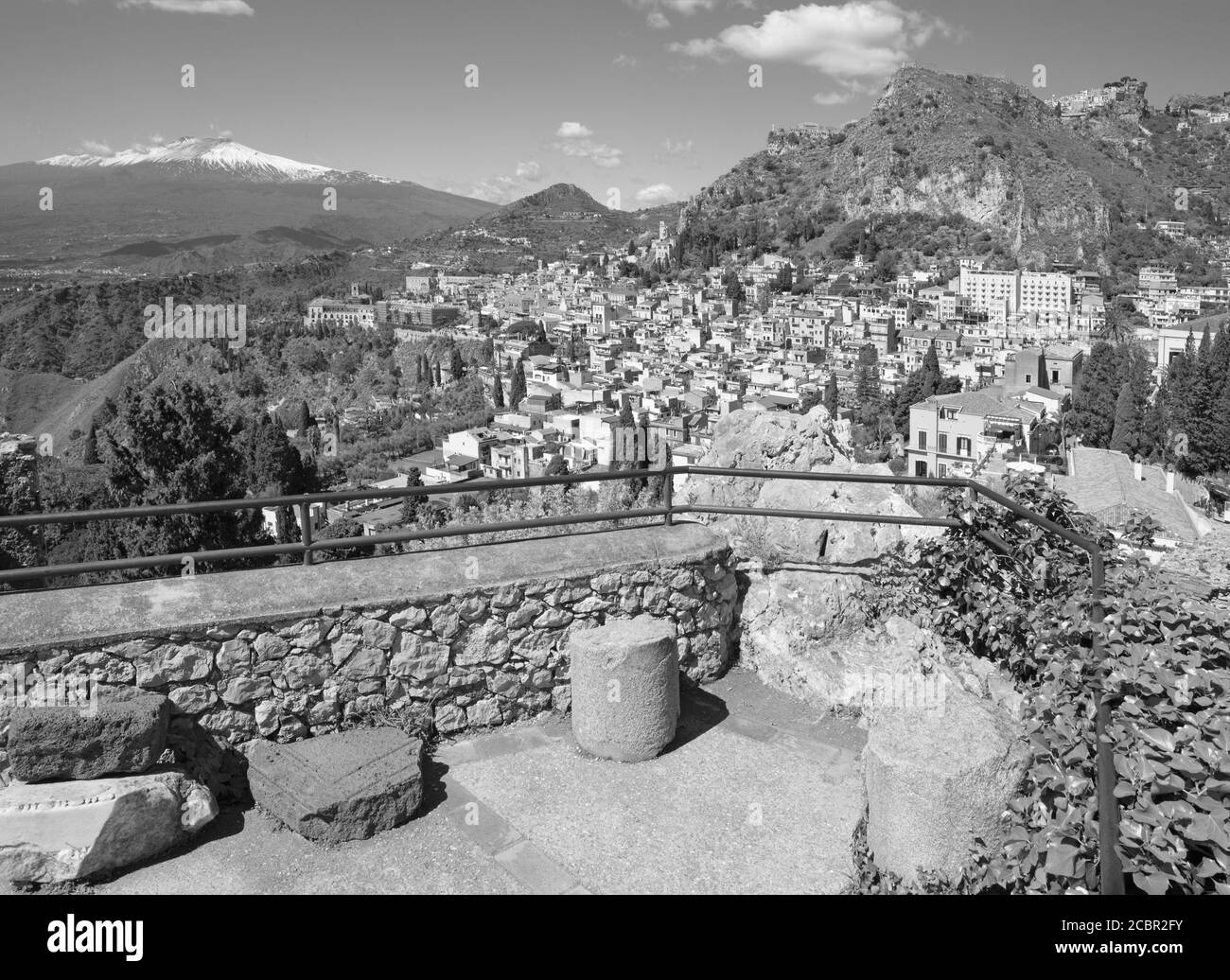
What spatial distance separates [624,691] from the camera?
4359 millimetres

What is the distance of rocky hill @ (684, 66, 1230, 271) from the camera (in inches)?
6196

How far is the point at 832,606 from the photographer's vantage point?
209 inches

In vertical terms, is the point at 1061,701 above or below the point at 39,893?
above

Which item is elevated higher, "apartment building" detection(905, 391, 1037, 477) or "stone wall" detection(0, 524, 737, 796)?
"stone wall" detection(0, 524, 737, 796)

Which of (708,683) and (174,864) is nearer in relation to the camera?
(174,864)

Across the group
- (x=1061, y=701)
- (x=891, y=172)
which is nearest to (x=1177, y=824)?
(x=1061, y=701)

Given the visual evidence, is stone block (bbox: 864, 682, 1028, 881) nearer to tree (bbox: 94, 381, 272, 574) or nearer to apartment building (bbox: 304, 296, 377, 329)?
tree (bbox: 94, 381, 272, 574)

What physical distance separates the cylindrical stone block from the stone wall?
0.31 m

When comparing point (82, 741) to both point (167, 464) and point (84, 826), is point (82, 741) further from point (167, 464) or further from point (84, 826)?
point (167, 464)

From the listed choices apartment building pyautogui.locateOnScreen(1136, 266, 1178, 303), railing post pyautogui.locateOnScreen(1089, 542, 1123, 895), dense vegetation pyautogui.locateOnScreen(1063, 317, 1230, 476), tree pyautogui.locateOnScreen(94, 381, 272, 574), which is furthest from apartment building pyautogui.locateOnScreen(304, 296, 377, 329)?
railing post pyautogui.locateOnScreen(1089, 542, 1123, 895)

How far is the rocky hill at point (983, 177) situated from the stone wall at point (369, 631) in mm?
160331

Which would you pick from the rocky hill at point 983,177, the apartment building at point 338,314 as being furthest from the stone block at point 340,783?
the rocky hill at point 983,177
